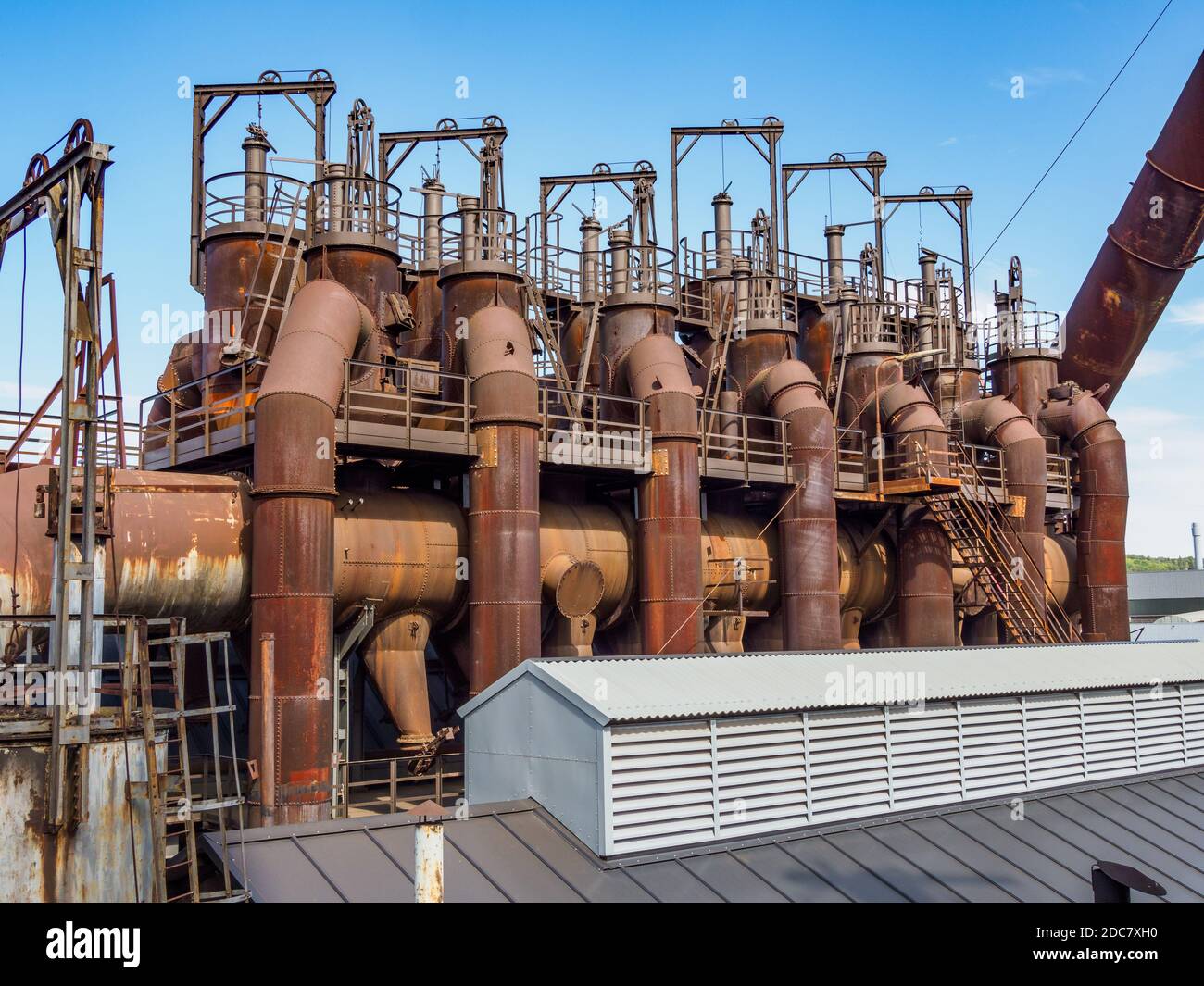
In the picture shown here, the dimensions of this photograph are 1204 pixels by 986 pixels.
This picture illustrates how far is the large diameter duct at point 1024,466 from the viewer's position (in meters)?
31.9

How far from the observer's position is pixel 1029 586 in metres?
30.9

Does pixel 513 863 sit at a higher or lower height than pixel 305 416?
lower

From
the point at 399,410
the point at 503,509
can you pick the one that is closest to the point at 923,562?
the point at 503,509

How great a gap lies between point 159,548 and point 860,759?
11232 millimetres

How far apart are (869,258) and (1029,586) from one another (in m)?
11.9

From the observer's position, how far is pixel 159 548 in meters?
18.8

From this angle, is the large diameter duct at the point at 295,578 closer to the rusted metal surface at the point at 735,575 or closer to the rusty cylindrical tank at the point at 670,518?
the rusty cylindrical tank at the point at 670,518

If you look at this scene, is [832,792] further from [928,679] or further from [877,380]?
[877,380]

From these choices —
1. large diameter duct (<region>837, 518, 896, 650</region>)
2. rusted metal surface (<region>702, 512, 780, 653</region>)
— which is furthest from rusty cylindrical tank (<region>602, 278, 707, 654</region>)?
large diameter duct (<region>837, 518, 896, 650</region>)

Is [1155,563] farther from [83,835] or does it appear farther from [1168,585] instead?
[83,835]

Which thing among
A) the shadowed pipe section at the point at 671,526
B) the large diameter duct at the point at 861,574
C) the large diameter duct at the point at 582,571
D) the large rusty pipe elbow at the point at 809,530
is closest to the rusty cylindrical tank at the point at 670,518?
the shadowed pipe section at the point at 671,526

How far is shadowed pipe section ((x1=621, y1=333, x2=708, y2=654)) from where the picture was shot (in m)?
24.6
